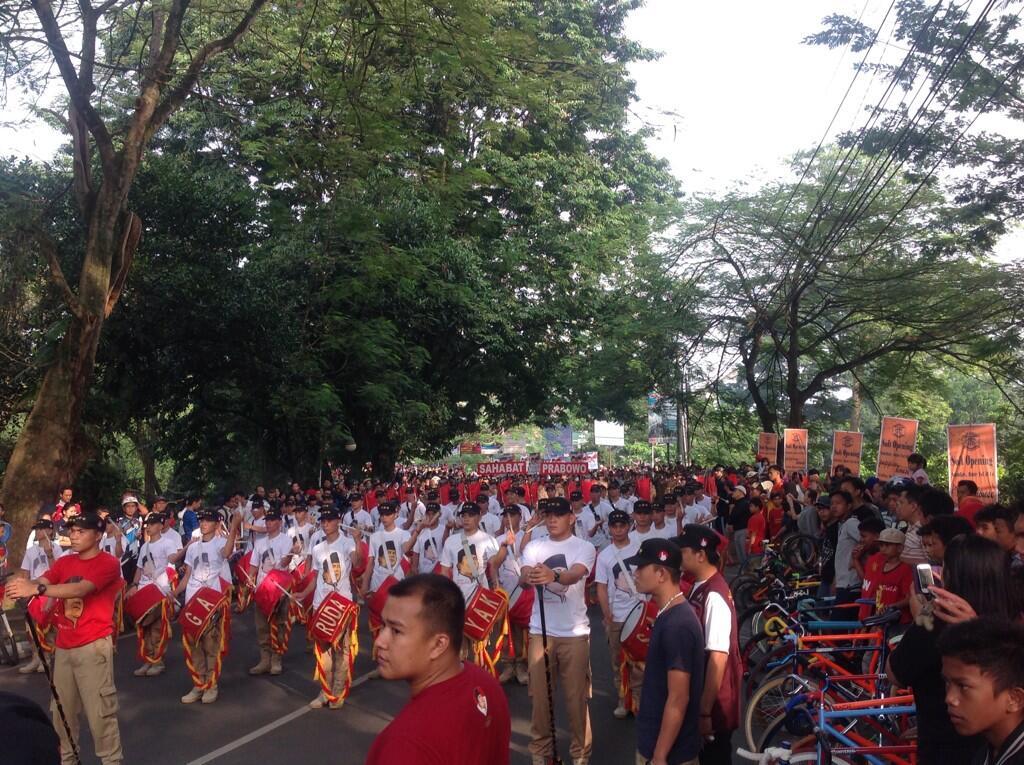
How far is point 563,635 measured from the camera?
6.62 m

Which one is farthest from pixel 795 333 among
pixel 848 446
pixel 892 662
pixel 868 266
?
pixel 892 662

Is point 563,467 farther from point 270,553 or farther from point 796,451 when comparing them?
point 270,553

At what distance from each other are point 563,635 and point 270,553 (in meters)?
4.85

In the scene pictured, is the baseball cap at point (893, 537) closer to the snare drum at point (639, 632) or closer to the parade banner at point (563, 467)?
the snare drum at point (639, 632)

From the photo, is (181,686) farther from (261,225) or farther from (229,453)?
(229,453)

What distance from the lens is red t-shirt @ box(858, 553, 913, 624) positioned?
6595mm

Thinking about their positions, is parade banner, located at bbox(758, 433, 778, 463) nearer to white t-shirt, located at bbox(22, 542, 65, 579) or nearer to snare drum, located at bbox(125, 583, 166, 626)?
snare drum, located at bbox(125, 583, 166, 626)

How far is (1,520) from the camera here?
1229 centimetres

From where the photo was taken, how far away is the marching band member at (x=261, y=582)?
10.0 meters

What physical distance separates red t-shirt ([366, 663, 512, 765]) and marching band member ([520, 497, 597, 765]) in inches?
123

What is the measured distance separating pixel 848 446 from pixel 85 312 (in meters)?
13.5

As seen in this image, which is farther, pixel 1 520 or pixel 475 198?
pixel 475 198

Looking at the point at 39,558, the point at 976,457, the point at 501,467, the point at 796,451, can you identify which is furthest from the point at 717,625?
the point at 501,467

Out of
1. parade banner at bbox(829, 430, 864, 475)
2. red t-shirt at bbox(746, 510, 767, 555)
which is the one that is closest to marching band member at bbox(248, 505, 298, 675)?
red t-shirt at bbox(746, 510, 767, 555)
